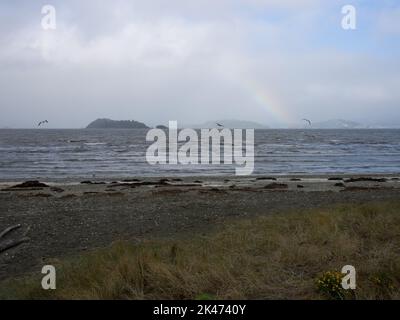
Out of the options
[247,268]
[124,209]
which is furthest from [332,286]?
[124,209]

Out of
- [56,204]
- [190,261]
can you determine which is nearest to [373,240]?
[190,261]

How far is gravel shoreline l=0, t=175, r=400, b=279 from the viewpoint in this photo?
1111 cm

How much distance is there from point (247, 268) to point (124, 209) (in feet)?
35.4

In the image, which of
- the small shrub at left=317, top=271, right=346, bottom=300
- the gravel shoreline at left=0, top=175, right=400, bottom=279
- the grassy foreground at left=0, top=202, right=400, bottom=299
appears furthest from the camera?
the gravel shoreline at left=0, top=175, right=400, bottom=279

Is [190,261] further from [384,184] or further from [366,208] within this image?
[384,184]

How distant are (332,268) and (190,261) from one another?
1955 millimetres

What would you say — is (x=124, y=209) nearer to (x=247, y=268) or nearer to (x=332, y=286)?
(x=247, y=268)

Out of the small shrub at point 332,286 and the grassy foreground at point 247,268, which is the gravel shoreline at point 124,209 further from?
the small shrub at point 332,286

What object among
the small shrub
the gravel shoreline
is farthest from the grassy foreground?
the gravel shoreline

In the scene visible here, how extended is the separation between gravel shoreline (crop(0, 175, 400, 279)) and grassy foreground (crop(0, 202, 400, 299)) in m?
2.75

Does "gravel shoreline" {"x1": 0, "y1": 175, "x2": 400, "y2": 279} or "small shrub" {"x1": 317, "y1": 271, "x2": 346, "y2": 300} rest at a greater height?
"small shrub" {"x1": 317, "y1": 271, "x2": 346, "y2": 300}

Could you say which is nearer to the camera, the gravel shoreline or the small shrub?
the small shrub

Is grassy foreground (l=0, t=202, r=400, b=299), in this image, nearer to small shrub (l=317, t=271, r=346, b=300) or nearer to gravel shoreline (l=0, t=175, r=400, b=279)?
small shrub (l=317, t=271, r=346, b=300)

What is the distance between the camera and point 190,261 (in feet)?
21.0
